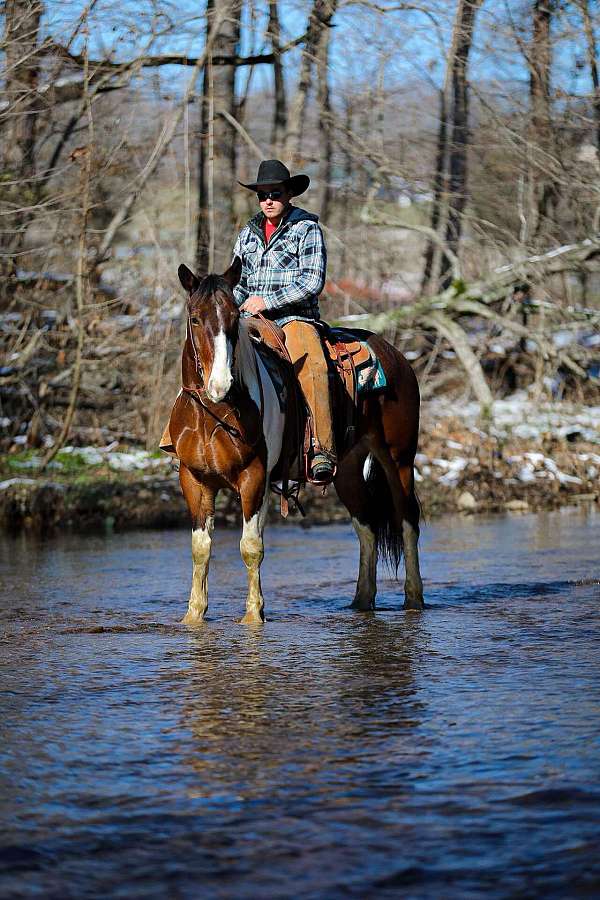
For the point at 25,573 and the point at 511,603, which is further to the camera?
the point at 25,573

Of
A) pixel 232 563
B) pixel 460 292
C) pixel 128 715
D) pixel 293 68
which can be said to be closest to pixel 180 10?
pixel 293 68

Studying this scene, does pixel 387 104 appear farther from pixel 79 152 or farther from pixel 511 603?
pixel 511 603

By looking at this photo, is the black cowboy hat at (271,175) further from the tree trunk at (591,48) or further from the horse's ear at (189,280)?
the tree trunk at (591,48)

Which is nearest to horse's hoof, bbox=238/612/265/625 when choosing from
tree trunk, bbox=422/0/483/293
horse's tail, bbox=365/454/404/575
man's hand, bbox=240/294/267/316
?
horse's tail, bbox=365/454/404/575

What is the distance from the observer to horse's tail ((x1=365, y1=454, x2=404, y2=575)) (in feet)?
31.8

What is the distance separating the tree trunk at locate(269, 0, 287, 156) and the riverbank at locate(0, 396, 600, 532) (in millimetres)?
5088

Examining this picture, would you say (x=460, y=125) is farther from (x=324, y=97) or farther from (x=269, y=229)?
(x=269, y=229)

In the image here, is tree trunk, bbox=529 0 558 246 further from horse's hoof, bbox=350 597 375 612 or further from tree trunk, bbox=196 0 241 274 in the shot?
horse's hoof, bbox=350 597 375 612

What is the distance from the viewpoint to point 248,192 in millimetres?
19500

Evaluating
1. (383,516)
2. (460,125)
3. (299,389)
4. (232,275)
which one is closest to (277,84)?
(460,125)

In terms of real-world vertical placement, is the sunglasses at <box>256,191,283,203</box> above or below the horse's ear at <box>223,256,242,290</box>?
above

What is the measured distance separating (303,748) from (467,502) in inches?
489

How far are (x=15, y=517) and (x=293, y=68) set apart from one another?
8.35 meters

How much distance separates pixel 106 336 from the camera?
18.8 metres
